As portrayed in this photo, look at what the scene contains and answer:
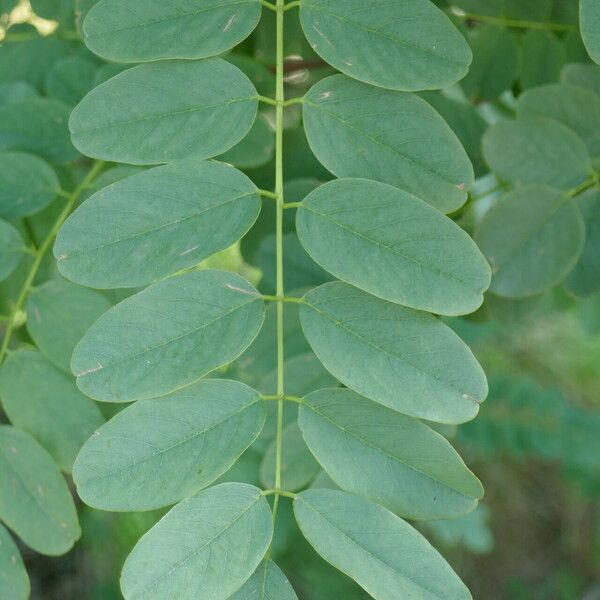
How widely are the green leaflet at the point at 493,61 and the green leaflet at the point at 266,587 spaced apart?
575 millimetres

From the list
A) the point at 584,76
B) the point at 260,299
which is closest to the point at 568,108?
the point at 584,76

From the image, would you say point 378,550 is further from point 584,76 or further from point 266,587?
point 584,76

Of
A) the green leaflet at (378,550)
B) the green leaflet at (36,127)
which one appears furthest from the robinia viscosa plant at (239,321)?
the green leaflet at (36,127)

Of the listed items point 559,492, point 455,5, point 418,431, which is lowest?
point 559,492

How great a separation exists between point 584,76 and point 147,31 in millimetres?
408

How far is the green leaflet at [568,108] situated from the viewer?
75 cm

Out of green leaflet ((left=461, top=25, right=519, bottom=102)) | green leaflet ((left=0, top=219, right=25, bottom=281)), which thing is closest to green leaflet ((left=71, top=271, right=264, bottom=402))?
green leaflet ((left=0, top=219, right=25, bottom=281))

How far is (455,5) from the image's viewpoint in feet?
2.78

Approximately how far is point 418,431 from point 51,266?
1.27 ft

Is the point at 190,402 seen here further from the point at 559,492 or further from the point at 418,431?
the point at 559,492

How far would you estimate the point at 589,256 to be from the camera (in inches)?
30.6

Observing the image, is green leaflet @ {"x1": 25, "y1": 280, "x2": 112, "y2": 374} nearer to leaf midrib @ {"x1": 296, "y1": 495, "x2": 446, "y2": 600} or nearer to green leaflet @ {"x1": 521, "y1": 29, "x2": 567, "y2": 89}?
leaf midrib @ {"x1": 296, "y1": 495, "x2": 446, "y2": 600}

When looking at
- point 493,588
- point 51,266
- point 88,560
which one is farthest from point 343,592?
point 51,266

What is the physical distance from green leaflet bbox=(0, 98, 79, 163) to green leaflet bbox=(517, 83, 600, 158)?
0.43 meters
